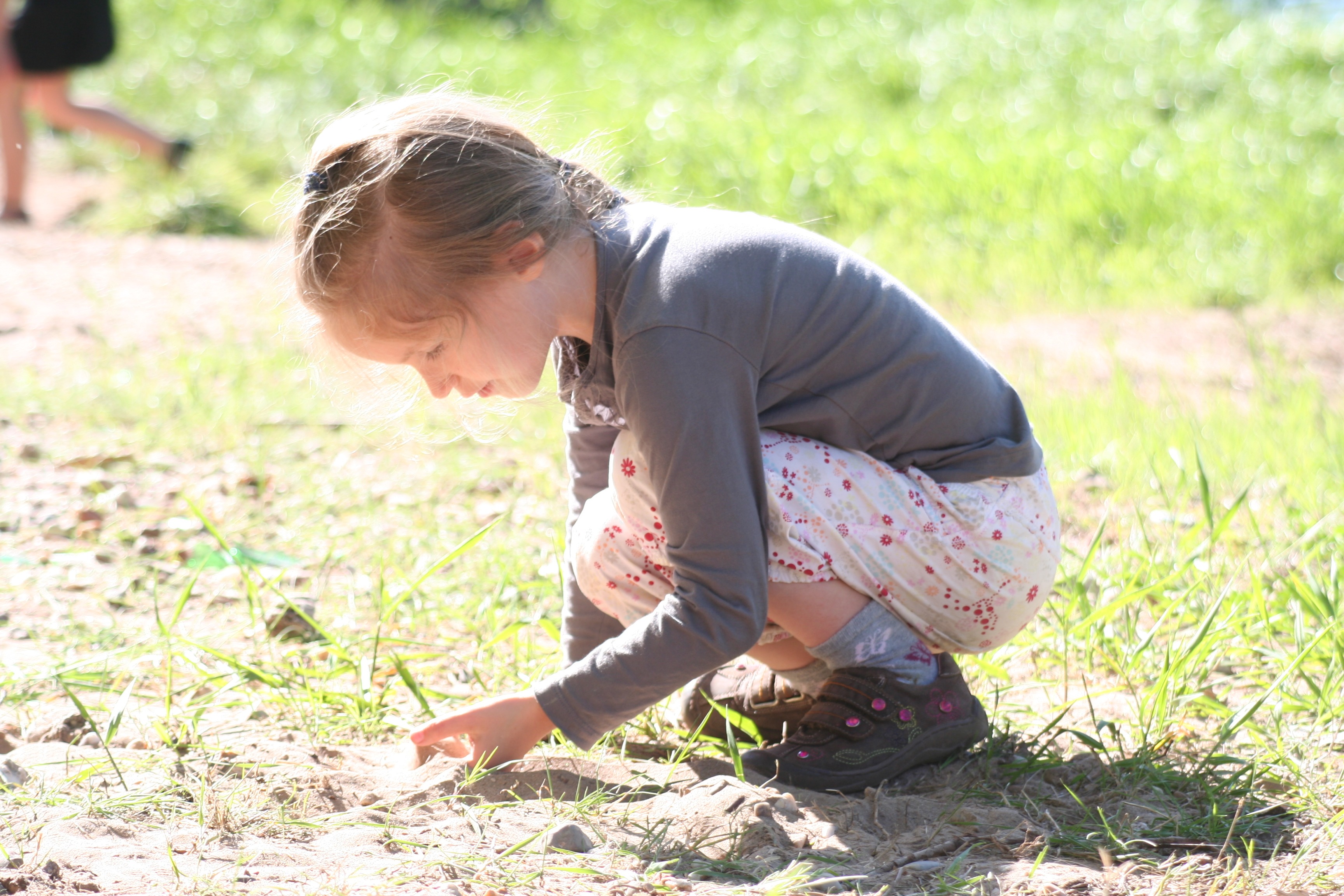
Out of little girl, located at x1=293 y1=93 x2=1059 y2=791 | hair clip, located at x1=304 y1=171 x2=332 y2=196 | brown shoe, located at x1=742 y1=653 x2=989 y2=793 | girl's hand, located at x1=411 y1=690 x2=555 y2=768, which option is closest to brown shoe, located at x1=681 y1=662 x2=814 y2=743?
little girl, located at x1=293 y1=93 x2=1059 y2=791

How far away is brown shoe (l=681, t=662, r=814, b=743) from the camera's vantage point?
192 centimetres

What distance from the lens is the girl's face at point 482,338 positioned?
62.2 inches

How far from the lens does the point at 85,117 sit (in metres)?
6.25

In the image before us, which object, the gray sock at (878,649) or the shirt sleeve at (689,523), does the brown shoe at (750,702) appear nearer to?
the gray sock at (878,649)

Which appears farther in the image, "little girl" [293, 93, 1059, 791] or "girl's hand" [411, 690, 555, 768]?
"girl's hand" [411, 690, 555, 768]

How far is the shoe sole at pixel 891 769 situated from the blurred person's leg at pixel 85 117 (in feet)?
18.5

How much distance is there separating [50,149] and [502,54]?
329 centimetres

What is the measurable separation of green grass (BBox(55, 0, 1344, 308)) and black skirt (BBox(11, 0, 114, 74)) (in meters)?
0.61

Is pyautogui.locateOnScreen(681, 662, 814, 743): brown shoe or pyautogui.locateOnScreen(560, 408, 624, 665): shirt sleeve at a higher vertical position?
pyautogui.locateOnScreen(560, 408, 624, 665): shirt sleeve

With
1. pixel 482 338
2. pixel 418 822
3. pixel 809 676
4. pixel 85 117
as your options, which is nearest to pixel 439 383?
pixel 482 338

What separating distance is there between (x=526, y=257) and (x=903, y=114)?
22.3 ft

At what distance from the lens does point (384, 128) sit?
61.5 inches

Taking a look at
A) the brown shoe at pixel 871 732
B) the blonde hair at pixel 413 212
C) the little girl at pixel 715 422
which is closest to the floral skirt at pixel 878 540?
the little girl at pixel 715 422

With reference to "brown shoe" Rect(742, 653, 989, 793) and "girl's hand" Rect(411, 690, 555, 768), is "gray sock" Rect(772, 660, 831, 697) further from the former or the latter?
"girl's hand" Rect(411, 690, 555, 768)
